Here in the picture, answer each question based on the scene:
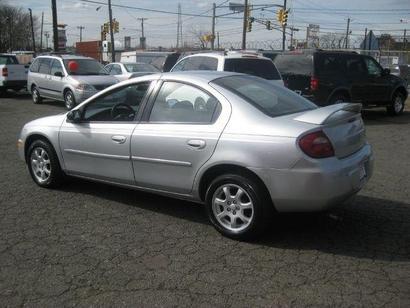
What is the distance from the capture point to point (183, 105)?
491 centimetres

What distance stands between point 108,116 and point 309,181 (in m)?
2.43

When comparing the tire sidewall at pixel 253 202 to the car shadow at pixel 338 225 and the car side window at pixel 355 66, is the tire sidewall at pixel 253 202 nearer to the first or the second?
the car shadow at pixel 338 225

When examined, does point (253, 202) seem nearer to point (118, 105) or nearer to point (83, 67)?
point (118, 105)

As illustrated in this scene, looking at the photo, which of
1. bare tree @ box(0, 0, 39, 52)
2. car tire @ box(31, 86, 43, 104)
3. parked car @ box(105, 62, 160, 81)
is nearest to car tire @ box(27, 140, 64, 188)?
parked car @ box(105, 62, 160, 81)

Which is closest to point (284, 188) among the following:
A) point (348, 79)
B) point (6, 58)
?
point (348, 79)

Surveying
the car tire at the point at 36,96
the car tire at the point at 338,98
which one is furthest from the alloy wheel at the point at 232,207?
the car tire at the point at 36,96

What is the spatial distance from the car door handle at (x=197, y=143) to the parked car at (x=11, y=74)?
18.0 metres

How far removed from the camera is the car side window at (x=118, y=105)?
5262 mm

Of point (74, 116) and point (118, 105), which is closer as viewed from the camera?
point (118, 105)

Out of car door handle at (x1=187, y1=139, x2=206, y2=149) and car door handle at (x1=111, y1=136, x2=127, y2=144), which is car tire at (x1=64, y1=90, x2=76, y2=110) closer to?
car door handle at (x1=111, y1=136, x2=127, y2=144)

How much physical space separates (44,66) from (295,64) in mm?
9173

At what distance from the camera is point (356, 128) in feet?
15.6

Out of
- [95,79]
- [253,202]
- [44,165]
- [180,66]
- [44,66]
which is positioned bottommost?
[44,165]

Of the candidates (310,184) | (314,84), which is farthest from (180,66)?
(310,184)
